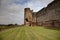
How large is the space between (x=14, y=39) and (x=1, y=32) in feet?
1.59

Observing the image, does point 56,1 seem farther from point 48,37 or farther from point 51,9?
point 48,37

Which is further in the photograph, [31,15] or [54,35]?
[31,15]

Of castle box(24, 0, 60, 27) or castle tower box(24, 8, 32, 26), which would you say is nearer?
castle box(24, 0, 60, 27)

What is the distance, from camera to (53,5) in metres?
5.82

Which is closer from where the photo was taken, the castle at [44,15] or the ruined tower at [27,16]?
the castle at [44,15]

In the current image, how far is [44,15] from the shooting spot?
737 centimetres

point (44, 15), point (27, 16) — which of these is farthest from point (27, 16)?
point (44, 15)

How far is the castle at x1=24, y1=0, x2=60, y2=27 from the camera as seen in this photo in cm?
535

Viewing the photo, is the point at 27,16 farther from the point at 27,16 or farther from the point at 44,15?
the point at 44,15

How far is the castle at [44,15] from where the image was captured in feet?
17.6

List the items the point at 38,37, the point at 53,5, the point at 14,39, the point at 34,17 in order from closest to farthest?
the point at 14,39, the point at 38,37, the point at 53,5, the point at 34,17

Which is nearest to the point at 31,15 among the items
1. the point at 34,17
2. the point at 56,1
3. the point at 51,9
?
the point at 34,17

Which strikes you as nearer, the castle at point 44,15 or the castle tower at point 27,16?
the castle at point 44,15

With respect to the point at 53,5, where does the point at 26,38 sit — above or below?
below
